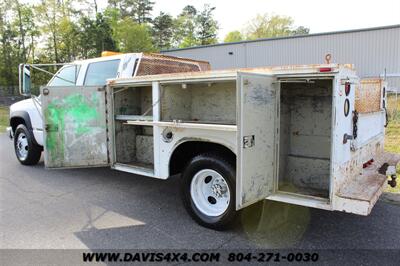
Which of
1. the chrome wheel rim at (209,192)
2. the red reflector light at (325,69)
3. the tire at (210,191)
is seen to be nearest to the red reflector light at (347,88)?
the red reflector light at (325,69)

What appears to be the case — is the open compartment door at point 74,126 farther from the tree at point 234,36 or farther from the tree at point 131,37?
the tree at point 234,36

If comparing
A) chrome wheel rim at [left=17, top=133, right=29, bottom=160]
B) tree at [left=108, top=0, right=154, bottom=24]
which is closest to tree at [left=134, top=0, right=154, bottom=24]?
tree at [left=108, top=0, right=154, bottom=24]

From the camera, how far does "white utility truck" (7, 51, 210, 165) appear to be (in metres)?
5.80

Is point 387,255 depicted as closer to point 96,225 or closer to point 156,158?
point 156,158

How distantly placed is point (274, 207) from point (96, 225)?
2362 millimetres

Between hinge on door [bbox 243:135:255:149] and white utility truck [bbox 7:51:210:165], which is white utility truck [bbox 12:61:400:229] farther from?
white utility truck [bbox 7:51:210:165]

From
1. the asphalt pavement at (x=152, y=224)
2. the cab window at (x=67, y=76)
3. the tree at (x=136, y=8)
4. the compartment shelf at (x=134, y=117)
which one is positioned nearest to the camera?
the asphalt pavement at (x=152, y=224)

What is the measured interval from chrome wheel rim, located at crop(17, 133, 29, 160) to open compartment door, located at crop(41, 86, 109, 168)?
2670mm

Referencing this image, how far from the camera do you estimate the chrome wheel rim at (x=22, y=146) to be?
294 inches

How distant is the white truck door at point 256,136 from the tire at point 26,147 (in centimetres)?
535

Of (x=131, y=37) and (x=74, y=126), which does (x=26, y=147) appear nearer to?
(x=74, y=126)

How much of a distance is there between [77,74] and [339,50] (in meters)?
19.5

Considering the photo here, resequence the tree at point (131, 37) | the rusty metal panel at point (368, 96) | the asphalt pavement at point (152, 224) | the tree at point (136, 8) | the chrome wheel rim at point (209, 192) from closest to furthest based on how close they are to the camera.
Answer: the asphalt pavement at point (152, 224) < the rusty metal panel at point (368, 96) < the chrome wheel rim at point (209, 192) < the tree at point (131, 37) < the tree at point (136, 8)

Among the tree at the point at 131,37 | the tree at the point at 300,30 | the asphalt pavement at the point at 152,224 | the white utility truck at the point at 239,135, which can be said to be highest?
the tree at the point at 300,30
